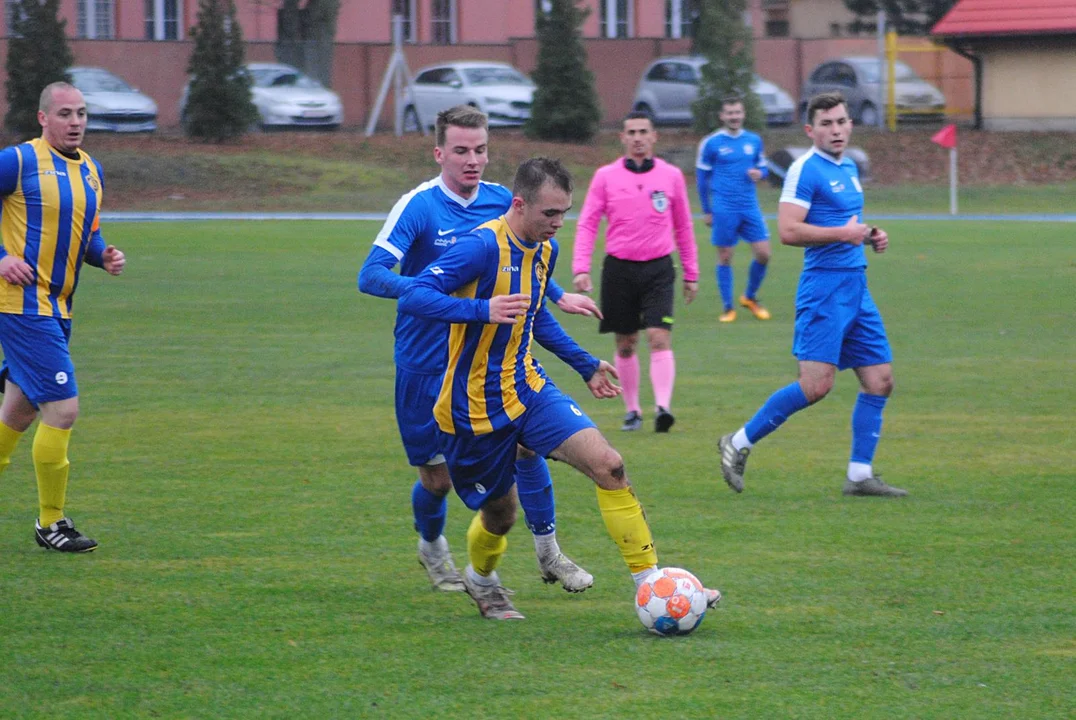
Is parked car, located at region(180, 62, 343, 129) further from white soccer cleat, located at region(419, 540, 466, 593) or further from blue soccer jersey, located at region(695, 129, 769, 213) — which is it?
white soccer cleat, located at region(419, 540, 466, 593)

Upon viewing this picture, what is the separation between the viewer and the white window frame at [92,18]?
47.8m

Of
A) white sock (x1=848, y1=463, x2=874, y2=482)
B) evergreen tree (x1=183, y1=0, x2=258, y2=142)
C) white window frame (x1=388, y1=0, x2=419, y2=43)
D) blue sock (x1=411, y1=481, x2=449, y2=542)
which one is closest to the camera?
blue sock (x1=411, y1=481, x2=449, y2=542)

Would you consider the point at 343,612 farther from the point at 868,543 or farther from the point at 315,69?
the point at 315,69

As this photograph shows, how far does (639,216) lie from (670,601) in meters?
5.21

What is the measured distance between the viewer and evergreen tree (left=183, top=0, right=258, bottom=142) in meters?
35.8

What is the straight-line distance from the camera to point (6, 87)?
118 feet

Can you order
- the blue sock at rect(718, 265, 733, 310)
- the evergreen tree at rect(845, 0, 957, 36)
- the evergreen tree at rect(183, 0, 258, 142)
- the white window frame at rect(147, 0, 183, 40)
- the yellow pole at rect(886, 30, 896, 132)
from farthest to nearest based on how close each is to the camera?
1. the evergreen tree at rect(845, 0, 957, 36)
2. the white window frame at rect(147, 0, 183, 40)
3. the yellow pole at rect(886, 30, 896, 132)
4. the evergreen tree at rect(183, 0, 258, 142)
5. the blue sock at rect(718, 265, 733, 310)

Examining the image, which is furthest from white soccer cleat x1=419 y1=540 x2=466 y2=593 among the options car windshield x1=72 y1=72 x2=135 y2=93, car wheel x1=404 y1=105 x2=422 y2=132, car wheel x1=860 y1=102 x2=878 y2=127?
car wheel x1=860 y1=102 x2=878 y2=127

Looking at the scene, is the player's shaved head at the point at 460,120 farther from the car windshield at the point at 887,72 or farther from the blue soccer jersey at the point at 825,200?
the car windshield at the point at 887,72

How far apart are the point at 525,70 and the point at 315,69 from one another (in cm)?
723

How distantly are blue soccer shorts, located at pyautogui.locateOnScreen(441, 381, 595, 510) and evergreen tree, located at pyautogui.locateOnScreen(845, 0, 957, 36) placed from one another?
157ft

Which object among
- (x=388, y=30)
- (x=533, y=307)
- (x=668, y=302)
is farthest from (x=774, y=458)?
(x=388, y=30)

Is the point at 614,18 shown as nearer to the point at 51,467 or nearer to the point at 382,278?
the point at 51,467

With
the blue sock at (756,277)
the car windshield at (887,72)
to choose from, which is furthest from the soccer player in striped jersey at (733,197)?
the car windshield at (887,72)
